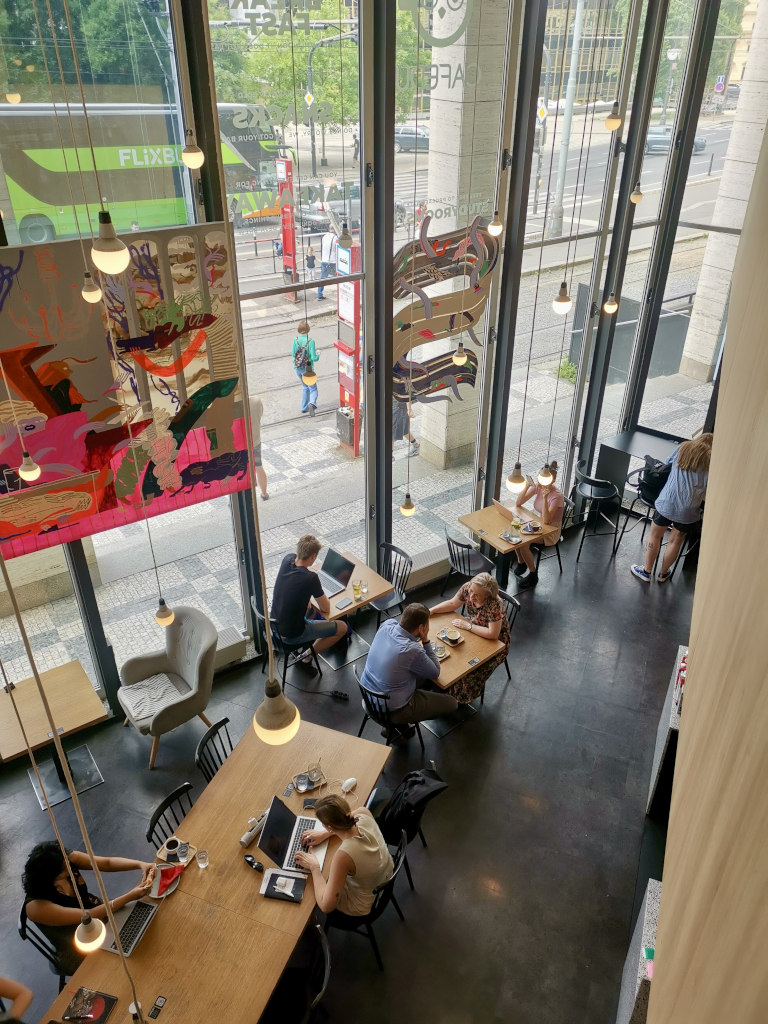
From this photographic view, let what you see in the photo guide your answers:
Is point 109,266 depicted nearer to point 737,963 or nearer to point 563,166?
point 737,963

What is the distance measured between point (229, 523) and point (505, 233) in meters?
3.85

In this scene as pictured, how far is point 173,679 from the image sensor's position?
21.2 ft

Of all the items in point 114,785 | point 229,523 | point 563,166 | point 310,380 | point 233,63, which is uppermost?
point 233,63

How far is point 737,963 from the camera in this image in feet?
2.73

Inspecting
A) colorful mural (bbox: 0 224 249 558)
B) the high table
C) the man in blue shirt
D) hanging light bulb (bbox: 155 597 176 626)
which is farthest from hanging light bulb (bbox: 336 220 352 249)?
the high table

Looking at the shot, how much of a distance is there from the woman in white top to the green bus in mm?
3962

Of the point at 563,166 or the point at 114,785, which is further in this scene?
the point at 563,166

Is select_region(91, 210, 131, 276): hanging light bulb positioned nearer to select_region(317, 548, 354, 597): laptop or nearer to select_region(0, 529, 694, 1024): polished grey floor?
select_region(0, 529, 694, 1024): polished grey floor

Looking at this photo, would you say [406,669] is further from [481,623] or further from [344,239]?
Answer: [344,239]

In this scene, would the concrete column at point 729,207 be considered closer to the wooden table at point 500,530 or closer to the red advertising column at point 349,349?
the wooden table at point 500,530

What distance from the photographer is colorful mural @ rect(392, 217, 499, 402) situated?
22.1 ft

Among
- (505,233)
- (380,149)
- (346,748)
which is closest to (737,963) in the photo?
(346,748)

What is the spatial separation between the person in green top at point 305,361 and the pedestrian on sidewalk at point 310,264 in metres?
0.39

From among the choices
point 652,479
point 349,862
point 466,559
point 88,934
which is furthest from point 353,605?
point 652,479
